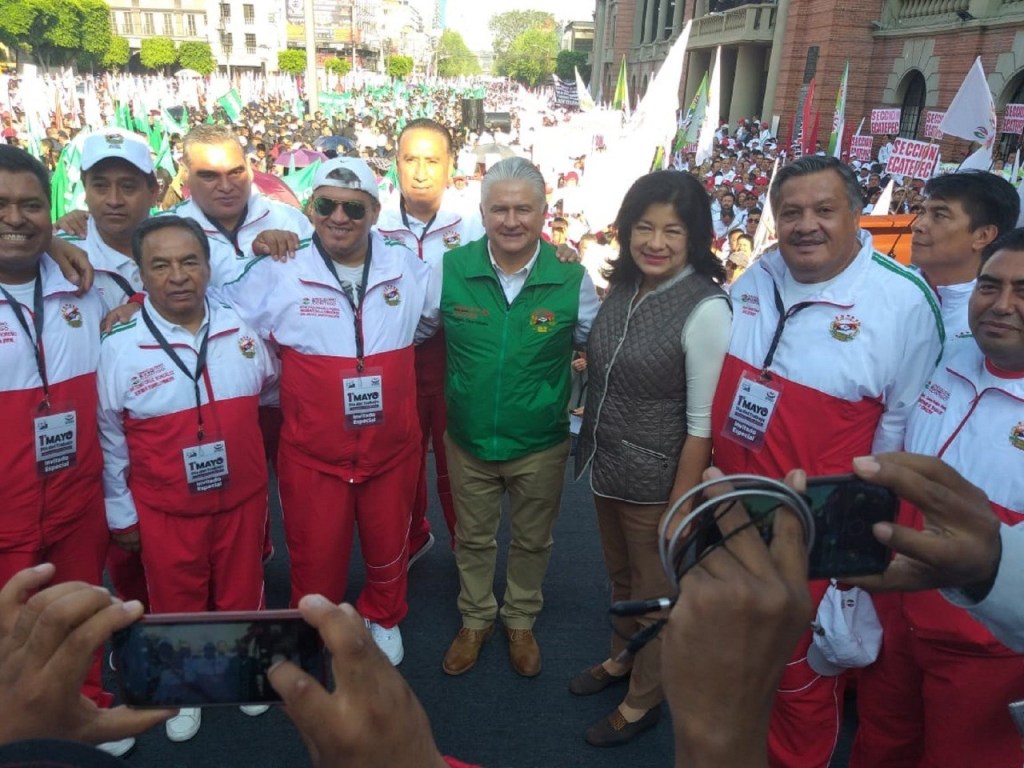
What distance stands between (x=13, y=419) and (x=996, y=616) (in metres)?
2.54

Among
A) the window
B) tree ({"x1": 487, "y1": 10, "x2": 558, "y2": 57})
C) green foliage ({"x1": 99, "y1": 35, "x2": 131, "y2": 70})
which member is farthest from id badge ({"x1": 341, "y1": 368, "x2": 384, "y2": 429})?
tree ({"x1": 487, "y1": 10, "x2": 558, "y2": 57})

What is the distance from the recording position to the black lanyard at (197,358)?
93.7 inches

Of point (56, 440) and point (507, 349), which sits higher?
point (507, 349)

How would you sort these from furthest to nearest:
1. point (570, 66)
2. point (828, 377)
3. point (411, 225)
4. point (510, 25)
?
point (510, 25) → point (570, 66) → point (411, 225) → point (828, 377)

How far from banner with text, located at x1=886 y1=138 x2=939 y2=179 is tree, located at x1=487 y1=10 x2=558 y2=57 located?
100891mm

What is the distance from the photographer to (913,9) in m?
16.1

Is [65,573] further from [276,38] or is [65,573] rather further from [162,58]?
[276,38]

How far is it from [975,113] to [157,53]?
209 ft

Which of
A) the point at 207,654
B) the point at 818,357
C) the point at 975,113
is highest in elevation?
the point at 975,113

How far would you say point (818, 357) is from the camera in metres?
2.12

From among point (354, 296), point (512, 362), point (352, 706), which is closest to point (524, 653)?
point (512, 362)

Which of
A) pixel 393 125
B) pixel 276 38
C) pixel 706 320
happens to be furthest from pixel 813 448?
pixel 276 38

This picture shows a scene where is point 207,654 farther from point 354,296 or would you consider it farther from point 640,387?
point 354,296

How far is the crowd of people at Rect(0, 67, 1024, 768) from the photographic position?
206 cm
